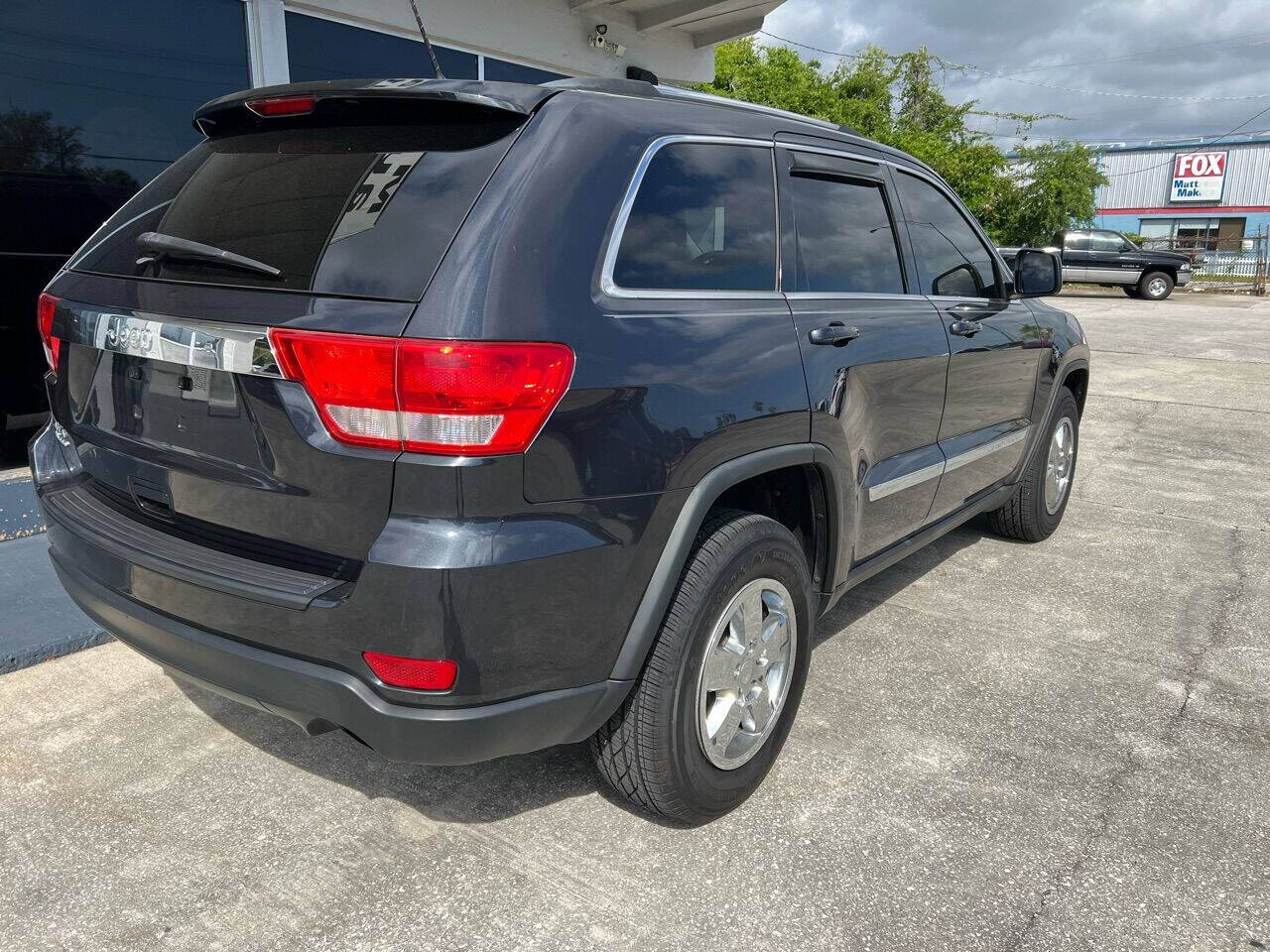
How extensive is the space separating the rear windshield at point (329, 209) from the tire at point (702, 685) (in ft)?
3.20

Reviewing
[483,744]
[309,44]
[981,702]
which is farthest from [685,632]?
[309,44]

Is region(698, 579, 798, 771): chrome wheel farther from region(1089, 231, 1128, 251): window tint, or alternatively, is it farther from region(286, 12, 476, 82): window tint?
region(1089, 231, 1128, 251): window tint

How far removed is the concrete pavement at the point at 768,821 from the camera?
2260 mm

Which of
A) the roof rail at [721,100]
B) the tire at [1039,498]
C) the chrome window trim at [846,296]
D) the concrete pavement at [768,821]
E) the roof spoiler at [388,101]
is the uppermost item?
the roof rail at [721,100]

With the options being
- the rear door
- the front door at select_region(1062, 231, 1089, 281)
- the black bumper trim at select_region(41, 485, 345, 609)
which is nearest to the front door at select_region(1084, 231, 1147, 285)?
the front door at select_region(1062, 231, 1089, 281)

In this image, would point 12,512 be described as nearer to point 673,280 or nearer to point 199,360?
point 199,360

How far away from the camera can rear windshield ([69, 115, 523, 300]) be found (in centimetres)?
200

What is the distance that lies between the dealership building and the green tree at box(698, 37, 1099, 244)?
2766 cm

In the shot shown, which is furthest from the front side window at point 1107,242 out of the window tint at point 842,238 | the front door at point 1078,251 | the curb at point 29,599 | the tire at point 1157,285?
the curb at point 29,599

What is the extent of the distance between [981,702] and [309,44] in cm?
557

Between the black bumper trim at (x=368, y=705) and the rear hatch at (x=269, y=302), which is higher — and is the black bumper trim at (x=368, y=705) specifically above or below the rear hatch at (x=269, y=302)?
below

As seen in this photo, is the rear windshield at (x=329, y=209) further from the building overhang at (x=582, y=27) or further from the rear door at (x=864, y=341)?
the building overhang at (x=582, y=27)

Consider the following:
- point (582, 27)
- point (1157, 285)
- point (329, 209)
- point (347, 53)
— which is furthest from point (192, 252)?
point (1157, 285)

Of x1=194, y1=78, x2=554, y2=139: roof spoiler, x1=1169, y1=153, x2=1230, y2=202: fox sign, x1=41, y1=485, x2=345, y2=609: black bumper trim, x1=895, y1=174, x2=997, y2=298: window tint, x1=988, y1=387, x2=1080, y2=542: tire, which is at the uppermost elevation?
x1=1169, y1=153, x2=1230, y2=202: fox sign
